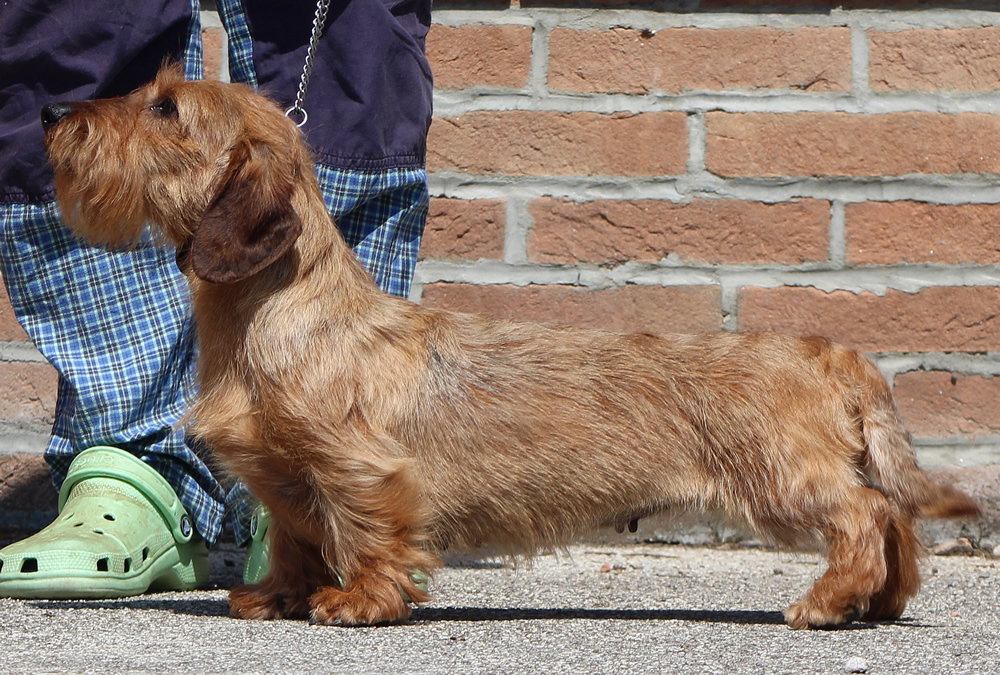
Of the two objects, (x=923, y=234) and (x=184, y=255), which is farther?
(x=923, y=234)

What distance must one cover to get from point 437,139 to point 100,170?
1.20 metres

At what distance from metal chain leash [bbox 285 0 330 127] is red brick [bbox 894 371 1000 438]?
1829mm

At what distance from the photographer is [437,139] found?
3.56 metres

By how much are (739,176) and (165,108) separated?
1657mm

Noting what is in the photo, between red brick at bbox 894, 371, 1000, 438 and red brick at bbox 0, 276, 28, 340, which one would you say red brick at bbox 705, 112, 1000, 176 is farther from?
red brick at bbox 0, 276, 28, 340

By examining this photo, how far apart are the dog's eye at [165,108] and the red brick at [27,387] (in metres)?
1.30

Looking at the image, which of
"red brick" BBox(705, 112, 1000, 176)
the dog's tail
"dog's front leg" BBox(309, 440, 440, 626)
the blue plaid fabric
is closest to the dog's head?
the blue plaid fabric

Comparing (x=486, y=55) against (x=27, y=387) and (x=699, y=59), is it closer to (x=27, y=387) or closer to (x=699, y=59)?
(x=699, y=59)

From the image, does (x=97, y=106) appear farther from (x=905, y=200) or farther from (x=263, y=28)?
(x=905, y=200)

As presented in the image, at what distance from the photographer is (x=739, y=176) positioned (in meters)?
3.51

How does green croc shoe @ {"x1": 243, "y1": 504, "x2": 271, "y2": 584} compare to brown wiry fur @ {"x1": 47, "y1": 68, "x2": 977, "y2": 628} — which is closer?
brown wiry fur @ {"x1": 47, "y1": 68, "x2": 977, "y2": 628}

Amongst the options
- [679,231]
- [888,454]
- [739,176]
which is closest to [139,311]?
[679,231]

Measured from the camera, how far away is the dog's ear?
2.44 m

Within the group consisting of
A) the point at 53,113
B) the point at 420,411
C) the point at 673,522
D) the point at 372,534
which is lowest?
the point at 673,522
